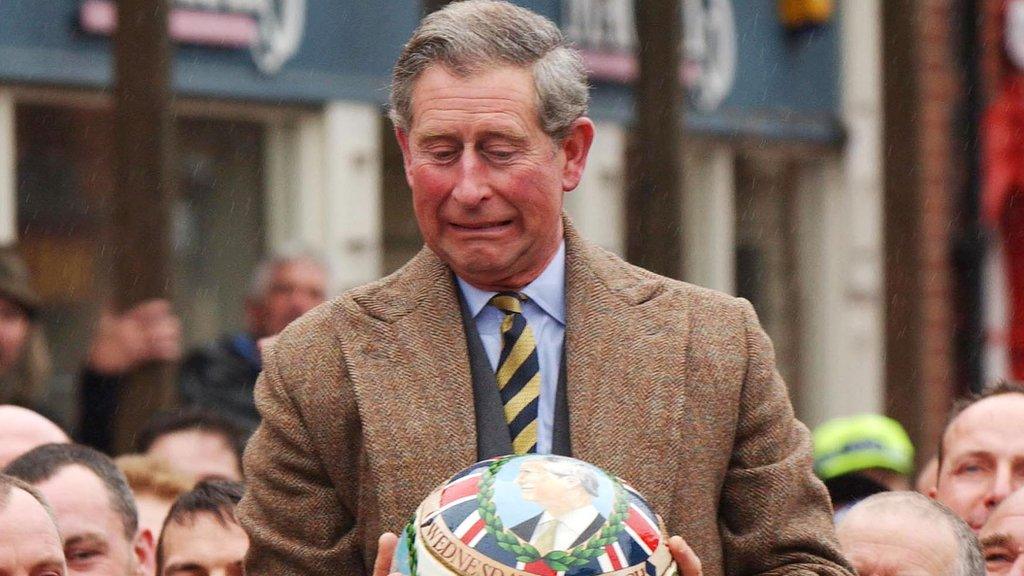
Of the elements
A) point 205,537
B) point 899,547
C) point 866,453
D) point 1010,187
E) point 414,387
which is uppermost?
point 414,387

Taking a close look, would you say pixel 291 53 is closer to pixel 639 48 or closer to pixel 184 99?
pixel 184 99

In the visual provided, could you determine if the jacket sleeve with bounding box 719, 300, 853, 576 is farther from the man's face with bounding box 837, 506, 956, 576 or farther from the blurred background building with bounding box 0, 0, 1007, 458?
the blurred background building with bounding box 0, 0, 1007, 458

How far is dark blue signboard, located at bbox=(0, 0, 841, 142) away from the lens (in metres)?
11.0

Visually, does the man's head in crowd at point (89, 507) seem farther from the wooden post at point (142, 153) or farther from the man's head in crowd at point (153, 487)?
the wooden post at point (142, 153)

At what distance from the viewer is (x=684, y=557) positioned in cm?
353

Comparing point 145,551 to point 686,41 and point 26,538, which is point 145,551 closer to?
point 26,538

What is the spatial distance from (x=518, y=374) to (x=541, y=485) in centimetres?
46

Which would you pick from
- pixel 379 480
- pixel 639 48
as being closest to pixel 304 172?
pixel 639 48

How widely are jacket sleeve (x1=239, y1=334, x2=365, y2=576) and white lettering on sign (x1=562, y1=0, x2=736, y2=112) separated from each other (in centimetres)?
986

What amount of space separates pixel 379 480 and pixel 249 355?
14.7ft

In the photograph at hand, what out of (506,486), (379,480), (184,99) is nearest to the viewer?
(506,486)

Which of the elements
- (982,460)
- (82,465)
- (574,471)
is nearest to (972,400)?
(982,460)

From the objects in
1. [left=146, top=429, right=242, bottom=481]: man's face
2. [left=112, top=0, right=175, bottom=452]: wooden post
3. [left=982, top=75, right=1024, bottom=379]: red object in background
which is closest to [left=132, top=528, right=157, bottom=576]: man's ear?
[left=146, top=429, right=242, bottom=481]: man's face

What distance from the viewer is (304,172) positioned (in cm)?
1262
